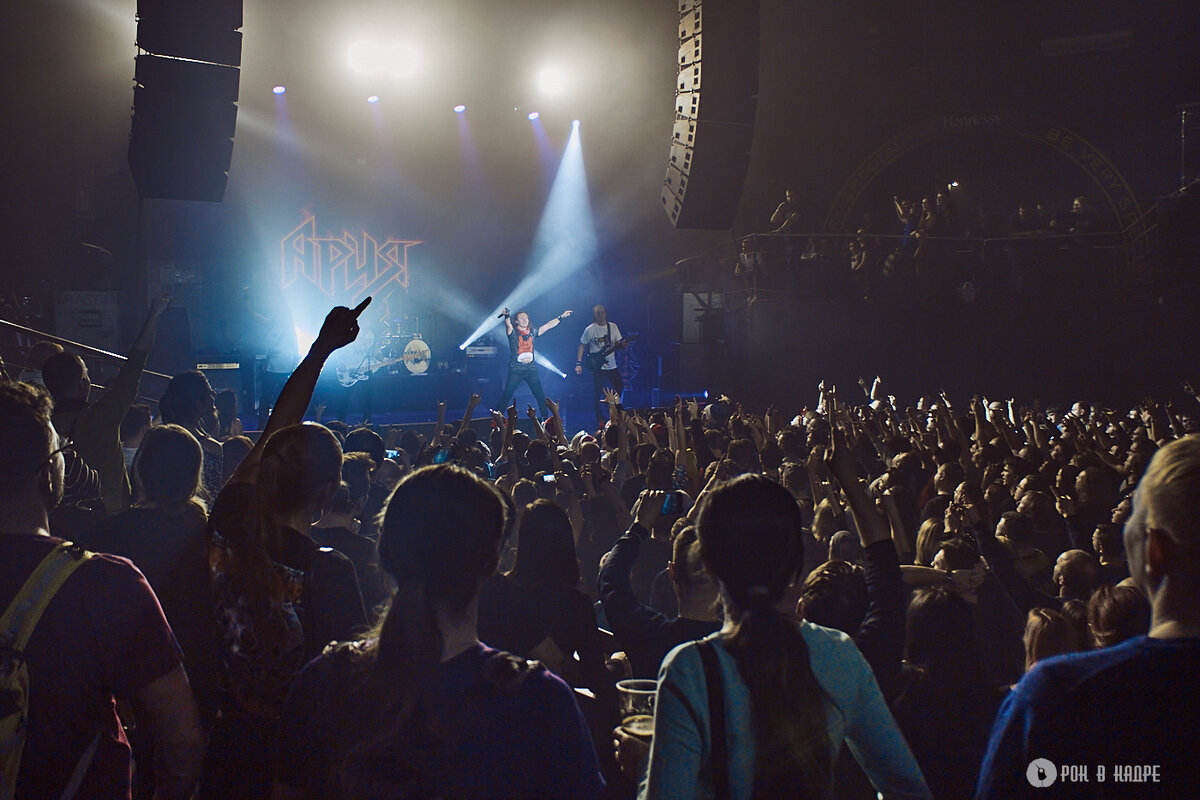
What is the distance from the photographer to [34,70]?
13852mm

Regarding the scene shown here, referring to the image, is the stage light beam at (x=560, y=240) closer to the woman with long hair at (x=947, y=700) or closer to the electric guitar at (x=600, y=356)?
the electric guitar at (x=600, y=356)

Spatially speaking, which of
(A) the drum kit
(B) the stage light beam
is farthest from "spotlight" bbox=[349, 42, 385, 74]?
(A) the drum kit

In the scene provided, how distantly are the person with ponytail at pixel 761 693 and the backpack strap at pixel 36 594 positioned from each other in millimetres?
1028

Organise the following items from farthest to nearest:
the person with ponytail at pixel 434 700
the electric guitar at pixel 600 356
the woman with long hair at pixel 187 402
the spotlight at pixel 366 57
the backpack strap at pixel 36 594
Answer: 1. the spotlight at pixel 366 57
2. the electric guitar at pixel 600 356
3. the woman with long hair at pixel 187 402
4. the backpack strap at pixel 36 594
5. the person with ponytail at pixel 434 700

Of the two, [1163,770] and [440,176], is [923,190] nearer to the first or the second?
[440,176]

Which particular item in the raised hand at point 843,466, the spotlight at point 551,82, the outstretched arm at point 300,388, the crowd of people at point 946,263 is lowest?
the raised hand at point 843,466

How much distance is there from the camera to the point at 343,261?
1669 centimetres

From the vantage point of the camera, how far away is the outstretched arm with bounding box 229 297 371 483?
1.99 m

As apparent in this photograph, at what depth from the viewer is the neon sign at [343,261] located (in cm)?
1636

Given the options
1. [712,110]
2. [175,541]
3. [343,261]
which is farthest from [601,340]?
[175,541]

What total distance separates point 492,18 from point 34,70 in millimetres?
7132

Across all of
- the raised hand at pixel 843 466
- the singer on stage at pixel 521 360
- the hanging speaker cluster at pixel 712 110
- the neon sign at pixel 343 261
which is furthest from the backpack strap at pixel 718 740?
the neon sign at pixel 343 261

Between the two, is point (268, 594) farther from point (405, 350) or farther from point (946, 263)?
point (405, 350)

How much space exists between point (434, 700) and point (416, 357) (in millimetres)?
13313
